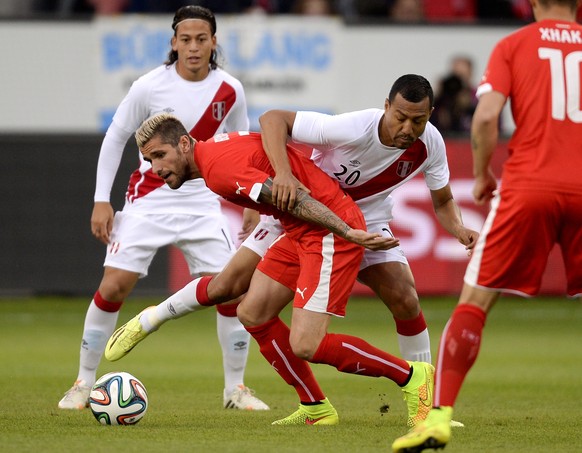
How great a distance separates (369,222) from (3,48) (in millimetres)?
11476

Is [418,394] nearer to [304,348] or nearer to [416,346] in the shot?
[416,346]

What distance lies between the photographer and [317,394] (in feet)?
23.8

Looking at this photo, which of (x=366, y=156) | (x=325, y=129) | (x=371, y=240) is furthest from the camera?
(x=366, y=156)

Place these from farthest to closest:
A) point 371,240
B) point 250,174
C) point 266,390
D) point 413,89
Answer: point 266,390, point 250,174, point 413,89, point 371,240

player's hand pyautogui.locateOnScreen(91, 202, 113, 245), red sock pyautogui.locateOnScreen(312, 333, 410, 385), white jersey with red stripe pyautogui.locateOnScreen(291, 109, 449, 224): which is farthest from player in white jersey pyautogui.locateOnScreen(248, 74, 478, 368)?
player's hand pyautogui.locateOnScreen(91, 202, 113, 245)

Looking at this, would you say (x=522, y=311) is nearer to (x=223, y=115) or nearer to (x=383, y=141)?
(x=223, y=115)

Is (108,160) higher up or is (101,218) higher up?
(108,160)

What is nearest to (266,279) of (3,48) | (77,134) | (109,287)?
(109,287)

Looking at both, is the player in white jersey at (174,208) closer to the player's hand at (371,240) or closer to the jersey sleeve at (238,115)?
the jersey sleeve at (238,115)

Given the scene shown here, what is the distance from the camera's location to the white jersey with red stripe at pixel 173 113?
8.34 m

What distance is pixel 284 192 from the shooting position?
21.6 ft

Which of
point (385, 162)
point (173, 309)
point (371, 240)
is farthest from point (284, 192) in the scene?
point (173, 309)

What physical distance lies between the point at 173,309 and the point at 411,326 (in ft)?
4.84

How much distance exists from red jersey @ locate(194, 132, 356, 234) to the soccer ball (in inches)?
49.9
